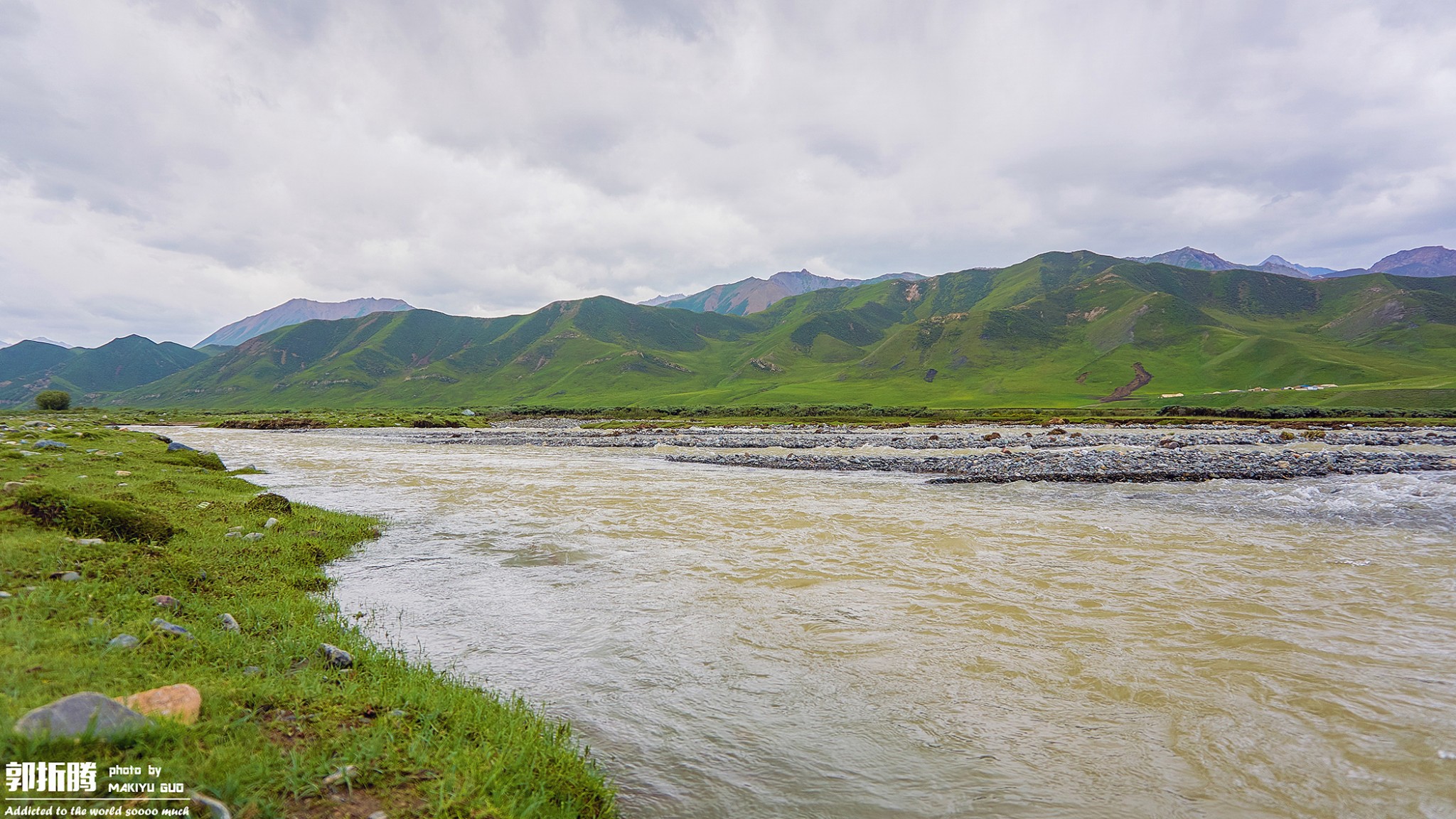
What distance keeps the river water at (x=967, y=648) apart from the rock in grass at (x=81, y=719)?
4.26 metres

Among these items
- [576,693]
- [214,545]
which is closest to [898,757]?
[576,693]

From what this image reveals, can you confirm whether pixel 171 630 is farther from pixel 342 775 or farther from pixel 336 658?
pixel 342 775

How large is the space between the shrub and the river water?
350cm

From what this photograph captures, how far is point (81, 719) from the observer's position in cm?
472

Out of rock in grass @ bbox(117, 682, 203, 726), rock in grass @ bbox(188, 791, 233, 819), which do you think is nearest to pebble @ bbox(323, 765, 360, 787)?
rock in grass @ bbox(188, 791, 233, 819)

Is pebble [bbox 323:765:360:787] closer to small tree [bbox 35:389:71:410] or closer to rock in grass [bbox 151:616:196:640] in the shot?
rock in grass [bbox 151:616:196:640]

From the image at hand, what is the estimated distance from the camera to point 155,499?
16969 mm

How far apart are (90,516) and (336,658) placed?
25.5 ft

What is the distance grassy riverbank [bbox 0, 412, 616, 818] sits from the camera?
4785mm

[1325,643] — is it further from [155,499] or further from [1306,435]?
[1306,435]

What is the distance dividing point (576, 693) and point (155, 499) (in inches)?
635

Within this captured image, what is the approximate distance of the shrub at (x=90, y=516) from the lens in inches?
434

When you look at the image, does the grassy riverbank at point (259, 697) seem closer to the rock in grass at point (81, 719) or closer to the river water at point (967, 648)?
the rock in grass at point (81, 719)

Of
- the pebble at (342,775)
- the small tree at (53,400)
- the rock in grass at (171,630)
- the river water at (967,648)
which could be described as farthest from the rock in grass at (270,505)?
the small tree at (53,400)
